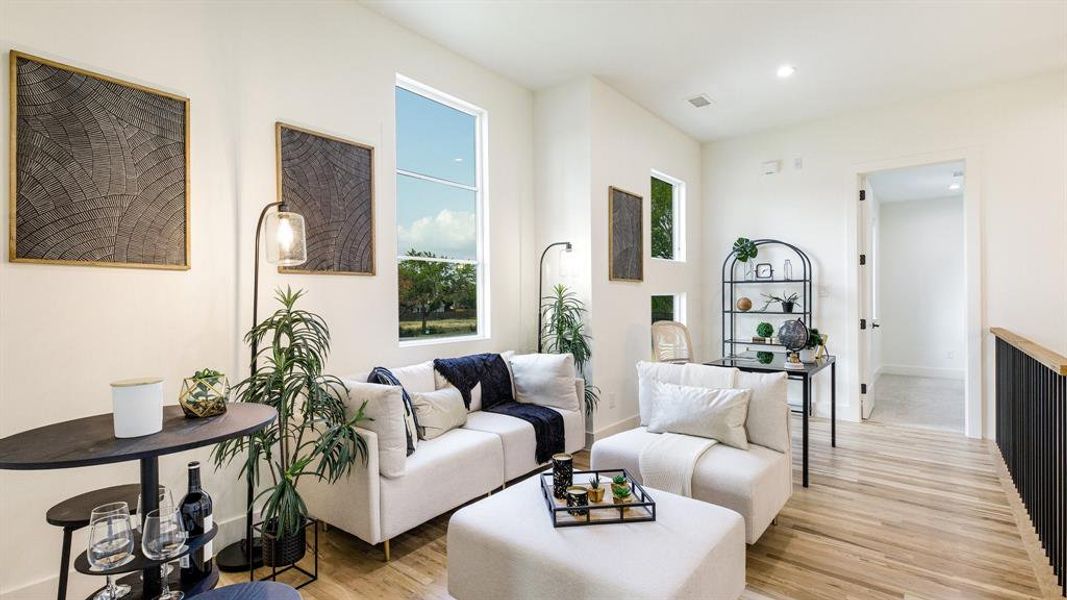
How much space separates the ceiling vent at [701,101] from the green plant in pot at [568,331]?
2.20 meters

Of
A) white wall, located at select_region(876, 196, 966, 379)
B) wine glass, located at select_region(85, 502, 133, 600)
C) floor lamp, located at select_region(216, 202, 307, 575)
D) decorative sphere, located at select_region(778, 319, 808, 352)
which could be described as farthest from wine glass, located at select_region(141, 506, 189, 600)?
white wall, located at select_region(876, 196, 966, 379)

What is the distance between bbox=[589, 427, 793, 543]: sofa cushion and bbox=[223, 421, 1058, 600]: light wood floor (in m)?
0.23

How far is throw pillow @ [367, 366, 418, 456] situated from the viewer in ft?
9.27

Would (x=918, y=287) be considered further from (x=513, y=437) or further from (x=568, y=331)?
(x=513, y=437)

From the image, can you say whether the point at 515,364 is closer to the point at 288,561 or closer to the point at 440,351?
the point at 440,351

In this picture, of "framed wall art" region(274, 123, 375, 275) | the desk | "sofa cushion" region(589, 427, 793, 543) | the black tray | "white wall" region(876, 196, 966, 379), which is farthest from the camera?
"white wall" region(876, 196, 966, 379)

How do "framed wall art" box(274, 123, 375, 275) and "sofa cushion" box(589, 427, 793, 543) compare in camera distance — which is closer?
"sofa cushion" box(589, 427, 793, 543)

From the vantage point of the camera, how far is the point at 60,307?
7.13 feet

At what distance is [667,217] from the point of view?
5930mm

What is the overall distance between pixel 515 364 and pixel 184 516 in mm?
2535

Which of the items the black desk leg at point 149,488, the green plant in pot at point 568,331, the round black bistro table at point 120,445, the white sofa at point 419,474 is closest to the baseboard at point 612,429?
the green plant in pot at point 568,331

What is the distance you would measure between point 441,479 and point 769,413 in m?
1.77

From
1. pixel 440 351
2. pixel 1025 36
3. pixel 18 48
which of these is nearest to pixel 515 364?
pixel 440 351

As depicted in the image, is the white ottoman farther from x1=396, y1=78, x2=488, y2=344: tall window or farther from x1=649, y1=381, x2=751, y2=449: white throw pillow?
x1=396, y1=78, x2=488, y2=344: tall window
